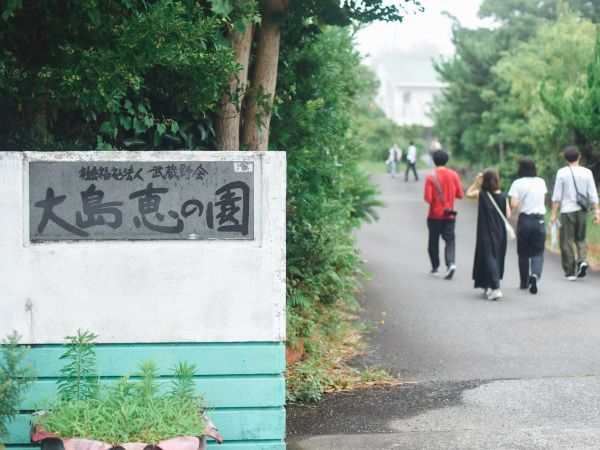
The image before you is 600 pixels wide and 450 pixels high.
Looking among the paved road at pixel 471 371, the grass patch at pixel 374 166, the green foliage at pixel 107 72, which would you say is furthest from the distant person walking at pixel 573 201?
the grass patch at pixel 374 166

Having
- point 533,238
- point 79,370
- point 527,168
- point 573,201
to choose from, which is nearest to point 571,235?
point 573,201

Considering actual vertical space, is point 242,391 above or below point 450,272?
Result: above

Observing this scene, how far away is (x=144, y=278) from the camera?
4031 mm

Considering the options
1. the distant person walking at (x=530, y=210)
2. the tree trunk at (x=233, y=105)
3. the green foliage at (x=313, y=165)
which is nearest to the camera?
the tree trunk at (x=233, y=105)

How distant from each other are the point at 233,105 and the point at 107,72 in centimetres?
126

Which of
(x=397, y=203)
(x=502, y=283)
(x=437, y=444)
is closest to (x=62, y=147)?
Result: (x=437, y=444)

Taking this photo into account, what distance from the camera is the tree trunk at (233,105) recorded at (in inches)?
215

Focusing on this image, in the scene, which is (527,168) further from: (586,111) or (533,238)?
(586,111)

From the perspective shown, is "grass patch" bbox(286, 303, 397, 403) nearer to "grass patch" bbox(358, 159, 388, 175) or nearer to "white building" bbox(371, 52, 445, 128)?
"grass patch" bbox(358, 159, 388, 175)

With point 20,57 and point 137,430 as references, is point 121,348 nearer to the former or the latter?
point 137,430

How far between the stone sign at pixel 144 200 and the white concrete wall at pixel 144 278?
41mm

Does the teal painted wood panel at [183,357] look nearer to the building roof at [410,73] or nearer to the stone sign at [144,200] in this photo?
the stone sign at [144,200]

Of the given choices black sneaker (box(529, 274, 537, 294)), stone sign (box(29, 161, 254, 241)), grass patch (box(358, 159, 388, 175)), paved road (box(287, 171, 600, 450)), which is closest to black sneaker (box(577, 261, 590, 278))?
paved road (box(287, 171, 600, 450))

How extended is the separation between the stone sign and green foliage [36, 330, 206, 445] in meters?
0.58
